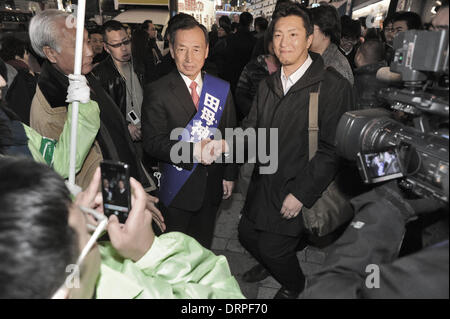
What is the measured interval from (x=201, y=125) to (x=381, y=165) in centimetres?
143

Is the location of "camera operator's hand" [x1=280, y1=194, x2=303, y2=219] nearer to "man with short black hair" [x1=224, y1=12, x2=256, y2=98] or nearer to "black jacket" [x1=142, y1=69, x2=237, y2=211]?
"black jacket" [x1=142, y1=69, x2=237, y2=211]

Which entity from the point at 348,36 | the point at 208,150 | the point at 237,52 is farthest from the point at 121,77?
the point at 348,36

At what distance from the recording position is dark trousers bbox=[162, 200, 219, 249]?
254 cm

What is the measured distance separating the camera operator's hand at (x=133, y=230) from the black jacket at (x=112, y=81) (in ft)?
8.31

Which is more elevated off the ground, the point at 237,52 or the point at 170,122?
the point at 237,52

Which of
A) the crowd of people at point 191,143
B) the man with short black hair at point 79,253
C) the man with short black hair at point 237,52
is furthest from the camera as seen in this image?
the man with short black hair at point 237,52

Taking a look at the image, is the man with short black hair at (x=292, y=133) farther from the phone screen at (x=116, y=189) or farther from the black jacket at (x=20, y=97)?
the black jacket at (x=20, y=97)

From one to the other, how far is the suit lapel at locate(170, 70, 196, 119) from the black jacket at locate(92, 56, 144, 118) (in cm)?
133

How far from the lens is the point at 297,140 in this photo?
223 centimetres

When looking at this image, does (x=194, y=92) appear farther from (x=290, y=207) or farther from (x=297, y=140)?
(x=290, y=207)

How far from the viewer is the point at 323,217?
7.52 ft

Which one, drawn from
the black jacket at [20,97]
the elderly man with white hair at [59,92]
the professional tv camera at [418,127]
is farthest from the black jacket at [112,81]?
the professional tv camera at [418,127]

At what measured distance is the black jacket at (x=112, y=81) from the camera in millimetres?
3486

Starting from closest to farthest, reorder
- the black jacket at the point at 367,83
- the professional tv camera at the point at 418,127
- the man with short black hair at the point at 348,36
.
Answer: the professional tv camera at the point at 418,127
the black jacket at the point at 367,83
the man with short black hair at the point at 348,36
